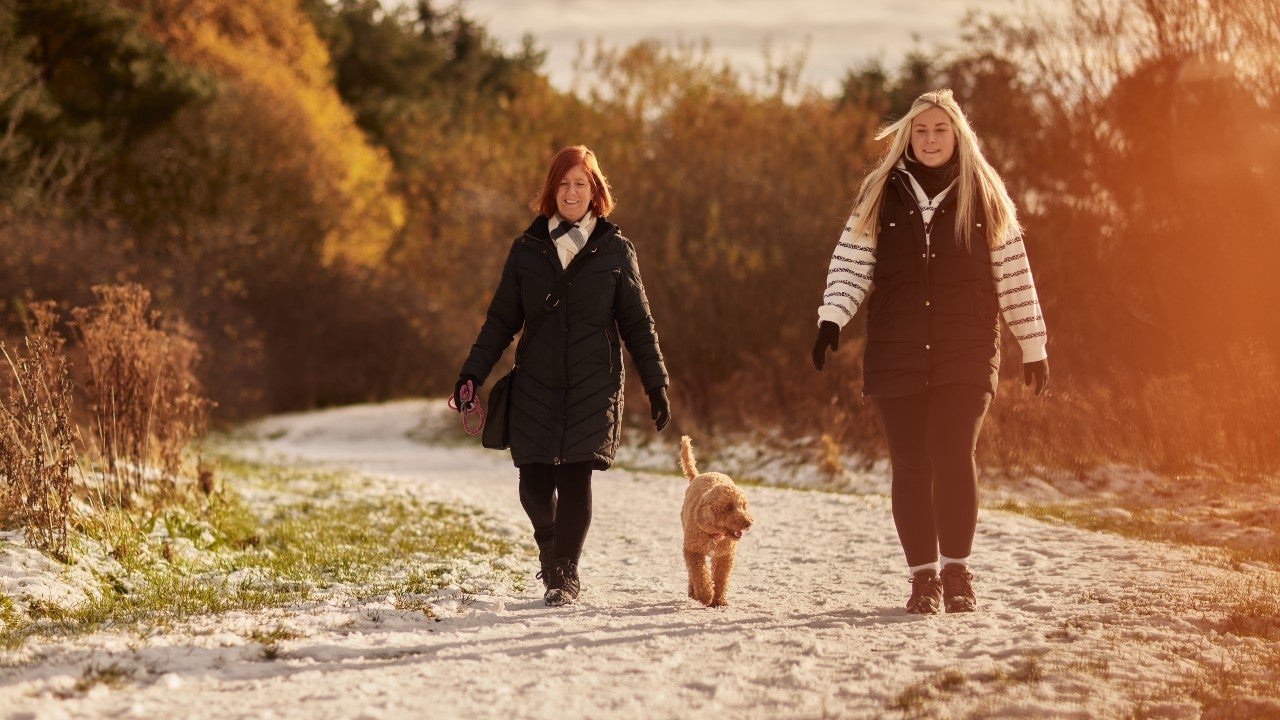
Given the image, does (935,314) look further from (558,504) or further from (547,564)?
(547,564)

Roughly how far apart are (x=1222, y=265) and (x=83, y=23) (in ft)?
89.6

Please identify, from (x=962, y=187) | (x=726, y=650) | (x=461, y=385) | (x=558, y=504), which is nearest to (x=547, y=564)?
(x=558, y=504)

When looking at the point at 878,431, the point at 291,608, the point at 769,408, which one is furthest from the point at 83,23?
the point at 291,608

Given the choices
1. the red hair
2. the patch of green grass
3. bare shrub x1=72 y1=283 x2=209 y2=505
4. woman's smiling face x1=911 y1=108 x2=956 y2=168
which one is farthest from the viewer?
bare shrub x1=72 y1=283 x2=209 y2=505

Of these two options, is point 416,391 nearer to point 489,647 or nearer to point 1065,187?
point 1065,187

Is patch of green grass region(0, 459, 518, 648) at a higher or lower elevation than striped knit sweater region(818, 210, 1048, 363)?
lower

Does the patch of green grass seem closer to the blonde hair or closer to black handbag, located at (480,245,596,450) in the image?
black handbag, located at (480,245,596,450)

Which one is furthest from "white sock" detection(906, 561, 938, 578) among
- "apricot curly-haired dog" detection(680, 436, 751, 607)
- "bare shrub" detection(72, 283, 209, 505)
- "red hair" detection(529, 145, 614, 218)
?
"bare shrub" detection(72, 283, 209, 505)

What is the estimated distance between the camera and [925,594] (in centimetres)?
576

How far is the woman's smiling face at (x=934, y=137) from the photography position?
578 centimetres

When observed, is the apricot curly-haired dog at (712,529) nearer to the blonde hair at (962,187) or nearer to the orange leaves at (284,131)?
the blonde hair at (962,187)

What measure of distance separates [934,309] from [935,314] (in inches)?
0.9

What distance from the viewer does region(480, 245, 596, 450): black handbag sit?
6.12 m

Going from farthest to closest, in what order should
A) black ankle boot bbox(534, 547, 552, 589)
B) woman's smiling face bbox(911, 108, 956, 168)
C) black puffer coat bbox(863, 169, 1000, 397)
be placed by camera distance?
1. black ankle boot bbox(534, 547, 552, 589)
2. woman's smiling face bbox(911, 108, 956, 168)
3. black puffer coat bbox(863, 169, 1000, 397)
